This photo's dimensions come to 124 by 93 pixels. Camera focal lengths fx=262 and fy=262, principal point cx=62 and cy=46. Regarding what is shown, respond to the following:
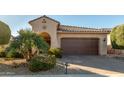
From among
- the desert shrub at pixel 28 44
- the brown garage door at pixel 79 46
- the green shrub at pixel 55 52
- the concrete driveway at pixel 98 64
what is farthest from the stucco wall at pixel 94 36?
the desert shrub at pixel 28 44

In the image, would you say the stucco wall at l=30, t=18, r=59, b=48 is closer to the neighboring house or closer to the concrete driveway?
the neighboring house

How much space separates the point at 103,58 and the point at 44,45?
488 centimetres

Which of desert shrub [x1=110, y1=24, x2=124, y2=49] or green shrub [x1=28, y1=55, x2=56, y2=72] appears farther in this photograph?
desert shrub [x1=110, y1=24, x2=124, y2=49]

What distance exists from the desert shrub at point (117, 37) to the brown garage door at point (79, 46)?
1.41 meters

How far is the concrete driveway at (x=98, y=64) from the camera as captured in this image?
14039 mm

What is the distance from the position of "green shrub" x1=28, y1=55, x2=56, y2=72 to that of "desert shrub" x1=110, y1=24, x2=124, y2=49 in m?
5.83

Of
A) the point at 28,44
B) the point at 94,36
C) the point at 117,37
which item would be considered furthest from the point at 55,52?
the point at 117,37

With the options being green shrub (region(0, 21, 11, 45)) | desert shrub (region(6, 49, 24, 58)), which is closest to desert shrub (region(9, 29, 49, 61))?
desert shrub (region(6, 49, 24, 58))

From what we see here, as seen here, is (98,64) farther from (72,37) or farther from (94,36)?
(94,36)

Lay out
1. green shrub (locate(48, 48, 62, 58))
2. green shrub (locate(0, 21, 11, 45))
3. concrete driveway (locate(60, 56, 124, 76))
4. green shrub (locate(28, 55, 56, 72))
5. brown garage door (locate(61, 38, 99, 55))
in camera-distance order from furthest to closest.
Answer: brown garage door (locate(61, 38, 99, 55)) → green shrub (locate(48, 48, 62, 58)) → green shrub (locate(0, 21, 11, 45)) → concrete driveway (locate(60, 56, 124, 76)) → green shrub (locate(28, 55, 56, 72))

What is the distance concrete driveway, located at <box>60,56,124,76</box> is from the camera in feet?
46.1

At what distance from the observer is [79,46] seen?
1780 centimetres
